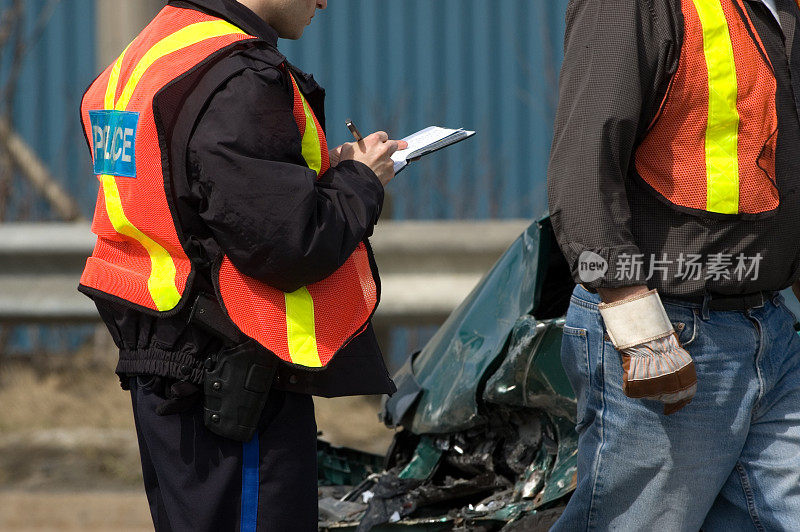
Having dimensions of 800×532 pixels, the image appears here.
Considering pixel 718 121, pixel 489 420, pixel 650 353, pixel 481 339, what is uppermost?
pixel 718 121

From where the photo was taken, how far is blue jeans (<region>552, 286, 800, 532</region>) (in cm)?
208

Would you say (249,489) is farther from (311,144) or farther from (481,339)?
(481,339)

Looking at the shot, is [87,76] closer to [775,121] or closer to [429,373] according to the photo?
[429,373]

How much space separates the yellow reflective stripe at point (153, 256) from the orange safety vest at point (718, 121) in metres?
0.93

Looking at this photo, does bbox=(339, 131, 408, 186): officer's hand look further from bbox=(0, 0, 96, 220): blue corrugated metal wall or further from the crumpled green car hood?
bbox=(0, 0, 96, 220): blue corrugated metal wall

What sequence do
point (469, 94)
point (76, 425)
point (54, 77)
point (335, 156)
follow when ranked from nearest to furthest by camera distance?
point (335, 156) < point (76, 425) < point (469, 94) < point (54, 77)

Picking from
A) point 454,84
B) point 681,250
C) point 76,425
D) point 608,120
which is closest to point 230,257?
point 608,120

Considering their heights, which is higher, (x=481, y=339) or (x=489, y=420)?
(x=481, y=339)

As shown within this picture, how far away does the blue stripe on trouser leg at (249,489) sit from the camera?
202cm

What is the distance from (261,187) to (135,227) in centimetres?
31

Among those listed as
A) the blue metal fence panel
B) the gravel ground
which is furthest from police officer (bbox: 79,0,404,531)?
the blue metal fence panel

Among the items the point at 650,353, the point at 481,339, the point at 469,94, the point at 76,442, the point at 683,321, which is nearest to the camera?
the point at 650,353

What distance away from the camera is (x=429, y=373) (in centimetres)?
282

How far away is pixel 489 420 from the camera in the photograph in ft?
8.89
